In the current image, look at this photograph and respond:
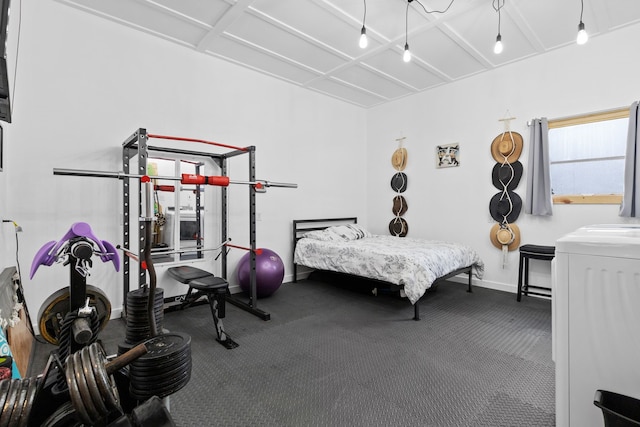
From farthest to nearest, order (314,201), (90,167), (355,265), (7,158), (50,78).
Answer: (314,201), (355,265), (90,167), (50,78), (7,158)

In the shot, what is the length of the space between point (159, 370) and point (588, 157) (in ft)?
14.3

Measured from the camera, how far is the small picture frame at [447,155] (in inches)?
169

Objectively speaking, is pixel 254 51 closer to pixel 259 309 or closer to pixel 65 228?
pixel 65 228

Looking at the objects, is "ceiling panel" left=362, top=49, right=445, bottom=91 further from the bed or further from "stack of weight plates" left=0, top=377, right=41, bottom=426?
"stack of weight plates" left=0, top=377, right=41, bottom=426

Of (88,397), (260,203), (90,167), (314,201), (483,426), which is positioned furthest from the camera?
(314,201)

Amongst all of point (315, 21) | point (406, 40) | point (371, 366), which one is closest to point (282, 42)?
point (315, 21)

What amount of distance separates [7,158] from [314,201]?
3313 millimetres

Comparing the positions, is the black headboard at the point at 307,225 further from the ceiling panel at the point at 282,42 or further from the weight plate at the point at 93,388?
the weight plate at the point at 93,388

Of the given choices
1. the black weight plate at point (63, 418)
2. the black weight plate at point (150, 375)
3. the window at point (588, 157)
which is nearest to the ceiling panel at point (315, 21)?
the window at point (588, 157)

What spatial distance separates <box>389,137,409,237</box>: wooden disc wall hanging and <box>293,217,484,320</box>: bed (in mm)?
530

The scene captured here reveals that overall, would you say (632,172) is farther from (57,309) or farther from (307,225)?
(57,309)

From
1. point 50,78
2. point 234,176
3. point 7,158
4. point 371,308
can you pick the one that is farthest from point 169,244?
point 371,308

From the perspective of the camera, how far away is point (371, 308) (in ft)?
10.8

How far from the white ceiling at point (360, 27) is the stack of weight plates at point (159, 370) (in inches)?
112
